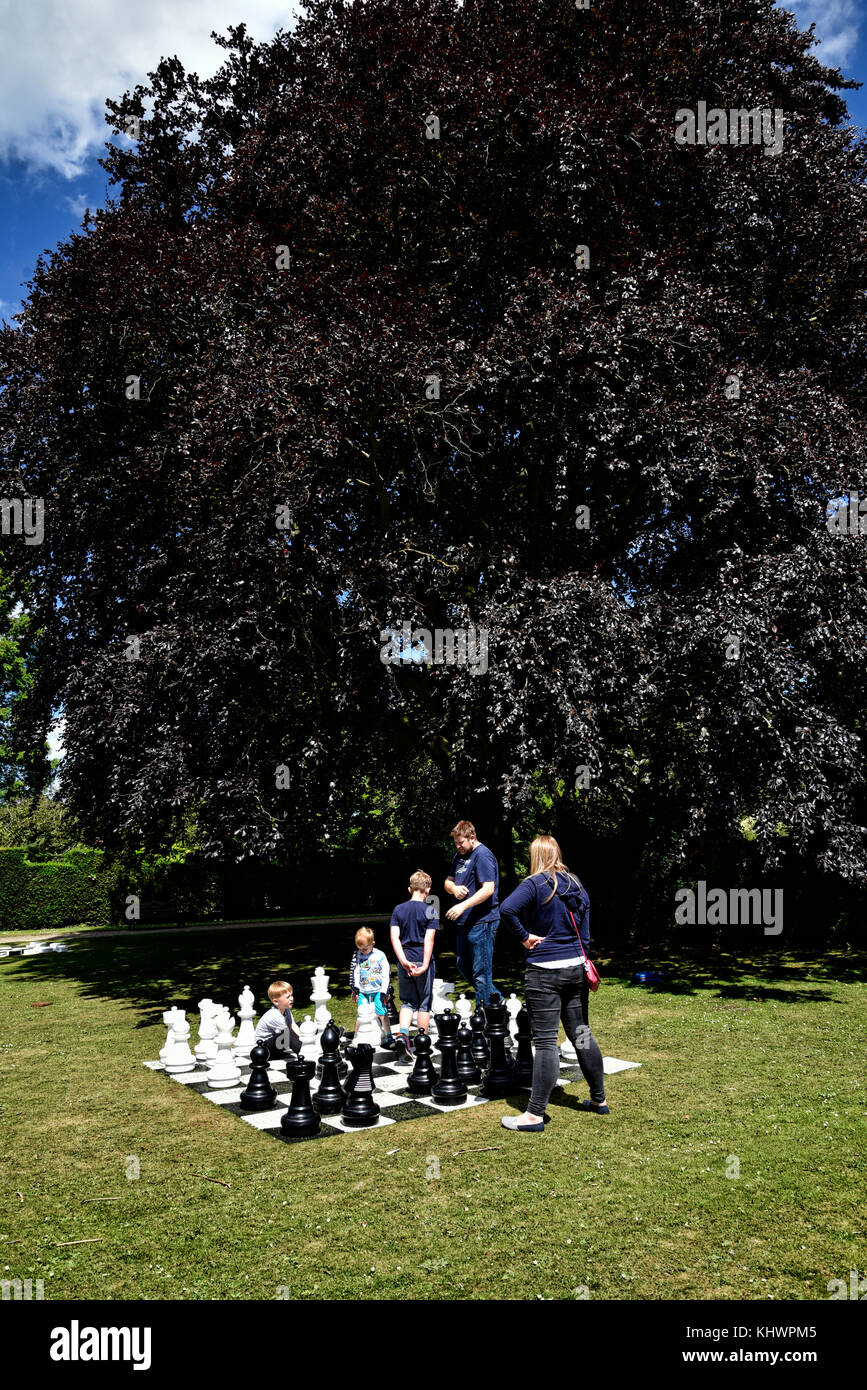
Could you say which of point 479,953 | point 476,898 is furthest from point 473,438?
point 479,953

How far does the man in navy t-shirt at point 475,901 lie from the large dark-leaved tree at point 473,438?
2636 millimetres

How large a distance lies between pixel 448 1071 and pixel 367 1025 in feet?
3.22

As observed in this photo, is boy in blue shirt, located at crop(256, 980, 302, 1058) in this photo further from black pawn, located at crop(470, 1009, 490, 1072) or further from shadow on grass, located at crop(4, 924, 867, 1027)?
shadow on grass, located at crop(4, 924, 867, 1027)

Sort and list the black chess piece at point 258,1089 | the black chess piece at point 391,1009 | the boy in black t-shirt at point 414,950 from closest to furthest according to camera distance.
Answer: the black chess piece at point 258,1089 < the boy in black t-shirt at point 414,950 < the black chess piece at point 391,1009

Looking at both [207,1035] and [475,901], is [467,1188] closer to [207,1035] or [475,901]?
[475,901]

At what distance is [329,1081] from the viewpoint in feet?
20.2

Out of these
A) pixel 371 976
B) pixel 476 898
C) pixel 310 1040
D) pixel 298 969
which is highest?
pixel 476 898

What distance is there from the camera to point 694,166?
12148 millimetres

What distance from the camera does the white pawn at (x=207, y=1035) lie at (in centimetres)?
743

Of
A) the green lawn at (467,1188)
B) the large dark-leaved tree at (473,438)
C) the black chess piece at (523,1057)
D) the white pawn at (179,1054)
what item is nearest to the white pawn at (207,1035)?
the white pawn at (179,1054)

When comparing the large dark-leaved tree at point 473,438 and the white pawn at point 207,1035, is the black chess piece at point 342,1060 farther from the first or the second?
the large dark-leaved tree at point 473,438

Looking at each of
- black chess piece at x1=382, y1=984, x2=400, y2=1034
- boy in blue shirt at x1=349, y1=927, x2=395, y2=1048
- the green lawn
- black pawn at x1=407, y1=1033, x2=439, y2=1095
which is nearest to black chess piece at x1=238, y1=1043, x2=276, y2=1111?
the green lawn

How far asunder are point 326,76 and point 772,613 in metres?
10.4
